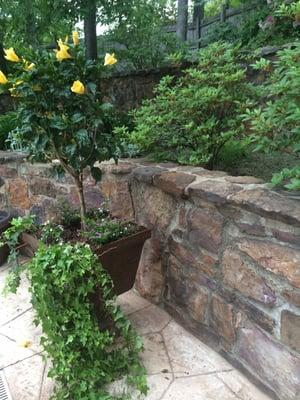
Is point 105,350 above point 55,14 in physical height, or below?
below

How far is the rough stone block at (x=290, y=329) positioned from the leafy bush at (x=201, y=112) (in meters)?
1.04

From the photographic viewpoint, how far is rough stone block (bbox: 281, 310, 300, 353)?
1317mm

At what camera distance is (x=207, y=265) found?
168 centimetres

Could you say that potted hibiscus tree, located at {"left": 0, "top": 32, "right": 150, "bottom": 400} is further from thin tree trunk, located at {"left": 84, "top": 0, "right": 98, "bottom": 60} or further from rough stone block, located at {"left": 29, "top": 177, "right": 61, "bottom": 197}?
thin tree trunk, located at {"left": 84, "top": 0, "right": 98, "bottom": 60}

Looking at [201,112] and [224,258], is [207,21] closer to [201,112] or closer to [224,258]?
[201,112]

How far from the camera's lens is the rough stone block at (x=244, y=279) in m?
1.42

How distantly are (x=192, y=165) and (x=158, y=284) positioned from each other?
724 millimetres

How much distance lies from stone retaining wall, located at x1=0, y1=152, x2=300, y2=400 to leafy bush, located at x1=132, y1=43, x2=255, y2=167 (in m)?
0.22

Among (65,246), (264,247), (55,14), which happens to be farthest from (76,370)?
(55,14)

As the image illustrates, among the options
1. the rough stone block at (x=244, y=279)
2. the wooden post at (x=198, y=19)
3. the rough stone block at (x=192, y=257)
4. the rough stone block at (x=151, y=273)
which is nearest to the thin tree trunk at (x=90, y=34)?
the rough stone block at (x=151, y=273)

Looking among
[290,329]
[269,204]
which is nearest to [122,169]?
[269,204]

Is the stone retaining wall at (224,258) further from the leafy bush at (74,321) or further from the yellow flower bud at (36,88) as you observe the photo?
the yellow flower bud at (36,88)

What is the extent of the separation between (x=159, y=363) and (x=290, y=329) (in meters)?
0.65

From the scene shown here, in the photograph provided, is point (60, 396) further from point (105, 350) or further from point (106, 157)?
point (106, 157)
